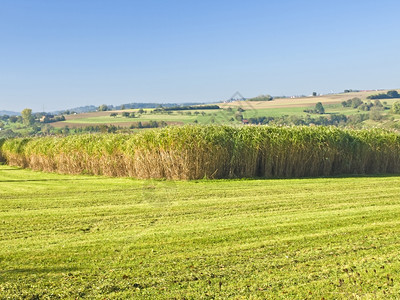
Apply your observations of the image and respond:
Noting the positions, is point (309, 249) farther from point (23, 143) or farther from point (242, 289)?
point (23, 143)

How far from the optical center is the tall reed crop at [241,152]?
16984mm

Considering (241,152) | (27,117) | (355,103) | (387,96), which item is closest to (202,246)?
(241,152)

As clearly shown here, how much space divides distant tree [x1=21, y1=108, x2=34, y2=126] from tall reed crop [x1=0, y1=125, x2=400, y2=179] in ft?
161

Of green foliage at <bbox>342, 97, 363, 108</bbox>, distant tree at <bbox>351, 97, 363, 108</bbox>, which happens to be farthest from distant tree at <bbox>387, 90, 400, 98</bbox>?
green foliage at <bbox>342, 97, 363, 108</bbox>

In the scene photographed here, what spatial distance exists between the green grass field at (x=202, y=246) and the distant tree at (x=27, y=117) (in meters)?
56.4

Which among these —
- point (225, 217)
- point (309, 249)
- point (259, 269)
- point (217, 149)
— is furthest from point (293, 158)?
point (259, 269)

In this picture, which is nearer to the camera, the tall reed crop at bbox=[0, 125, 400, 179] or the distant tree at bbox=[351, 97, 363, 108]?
the tall reed crop at bbox=[0, 125, 400, 179]

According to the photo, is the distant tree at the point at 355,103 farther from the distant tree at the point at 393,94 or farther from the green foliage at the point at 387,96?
the distant tree at the point at 393,94

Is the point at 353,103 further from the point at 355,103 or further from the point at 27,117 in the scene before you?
the point at 27,117

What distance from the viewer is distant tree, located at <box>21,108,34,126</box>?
65463 millimetres

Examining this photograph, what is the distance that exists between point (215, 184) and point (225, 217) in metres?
5.88

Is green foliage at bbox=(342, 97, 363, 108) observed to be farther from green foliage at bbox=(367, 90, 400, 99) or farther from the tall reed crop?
the tall reed crop

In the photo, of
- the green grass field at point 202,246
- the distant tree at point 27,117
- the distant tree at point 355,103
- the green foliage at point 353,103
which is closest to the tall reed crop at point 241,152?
the green grass field at point 202,246

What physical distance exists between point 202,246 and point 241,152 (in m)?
10.3
